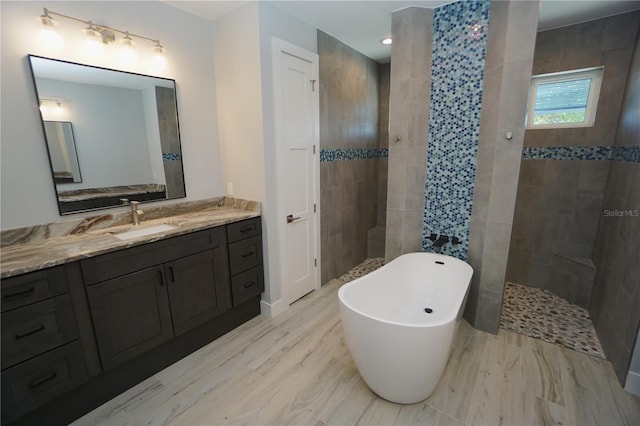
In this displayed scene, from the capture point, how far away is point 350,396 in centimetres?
179

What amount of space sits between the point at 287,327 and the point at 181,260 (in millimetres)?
1088

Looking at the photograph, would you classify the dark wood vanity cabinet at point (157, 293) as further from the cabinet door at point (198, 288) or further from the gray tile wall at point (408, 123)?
the gray tile wall at point (408, 123)

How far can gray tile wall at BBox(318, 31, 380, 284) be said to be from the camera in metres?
2.97

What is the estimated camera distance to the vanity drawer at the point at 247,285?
238cm

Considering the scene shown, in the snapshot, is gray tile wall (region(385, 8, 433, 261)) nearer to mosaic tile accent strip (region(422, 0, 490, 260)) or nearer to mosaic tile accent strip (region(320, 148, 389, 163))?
mosaic tile accent strip (region(422, 0, 490, 260))

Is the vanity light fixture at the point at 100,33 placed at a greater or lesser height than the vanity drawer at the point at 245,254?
greater

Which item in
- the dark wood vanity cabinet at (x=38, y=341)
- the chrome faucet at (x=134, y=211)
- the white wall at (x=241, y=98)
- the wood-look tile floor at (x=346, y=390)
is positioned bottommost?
the wood-look tile floor at (x=346, y=390)

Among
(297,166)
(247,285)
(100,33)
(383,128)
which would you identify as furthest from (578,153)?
(100,33)

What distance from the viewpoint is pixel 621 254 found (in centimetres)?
208

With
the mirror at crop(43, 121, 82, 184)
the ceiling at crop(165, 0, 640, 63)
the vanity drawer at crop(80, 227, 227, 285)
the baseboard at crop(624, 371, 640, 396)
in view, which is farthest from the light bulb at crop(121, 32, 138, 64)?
the baseboard at crop(624, 371, 640, 396)

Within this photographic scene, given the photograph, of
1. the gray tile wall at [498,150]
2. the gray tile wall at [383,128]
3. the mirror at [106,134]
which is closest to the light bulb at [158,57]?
the mirror at [106,134]

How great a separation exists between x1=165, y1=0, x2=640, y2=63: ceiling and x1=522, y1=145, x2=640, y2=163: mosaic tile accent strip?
115 centimetres

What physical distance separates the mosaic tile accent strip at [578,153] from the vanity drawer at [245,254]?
Answer: 2.95 m

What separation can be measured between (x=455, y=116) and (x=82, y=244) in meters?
2.88
